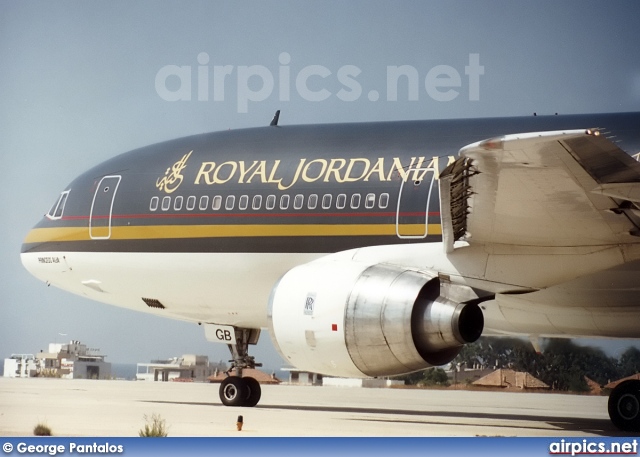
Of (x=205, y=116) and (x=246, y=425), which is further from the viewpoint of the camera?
(x=205, y=116)

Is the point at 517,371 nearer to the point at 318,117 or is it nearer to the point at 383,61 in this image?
the point at 318,117

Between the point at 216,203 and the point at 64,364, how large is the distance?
69.8 ft

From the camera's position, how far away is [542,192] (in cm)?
1016

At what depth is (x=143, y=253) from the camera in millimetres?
16203

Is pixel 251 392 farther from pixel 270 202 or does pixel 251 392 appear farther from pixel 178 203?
pixel 270 202

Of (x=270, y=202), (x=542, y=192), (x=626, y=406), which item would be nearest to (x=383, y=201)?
(x=270, y=202)

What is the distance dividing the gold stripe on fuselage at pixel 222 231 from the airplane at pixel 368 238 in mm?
26

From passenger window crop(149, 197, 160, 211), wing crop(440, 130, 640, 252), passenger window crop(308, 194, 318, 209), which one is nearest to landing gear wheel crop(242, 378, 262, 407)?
passenger window crop(149, 197, 160, 211)

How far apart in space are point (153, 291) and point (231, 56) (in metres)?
4.60

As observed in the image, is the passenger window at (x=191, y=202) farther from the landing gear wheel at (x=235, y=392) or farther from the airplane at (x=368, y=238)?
the landing gear wheel at (x=235, y=392)

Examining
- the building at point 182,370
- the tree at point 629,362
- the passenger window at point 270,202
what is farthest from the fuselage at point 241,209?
the building at point 182,370

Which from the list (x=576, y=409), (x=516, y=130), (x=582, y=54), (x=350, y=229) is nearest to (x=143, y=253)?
(x=350, y=229)

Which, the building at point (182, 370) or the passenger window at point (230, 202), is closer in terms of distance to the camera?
the passenger window at point (230, 202)

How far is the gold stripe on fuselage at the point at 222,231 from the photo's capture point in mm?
13867
